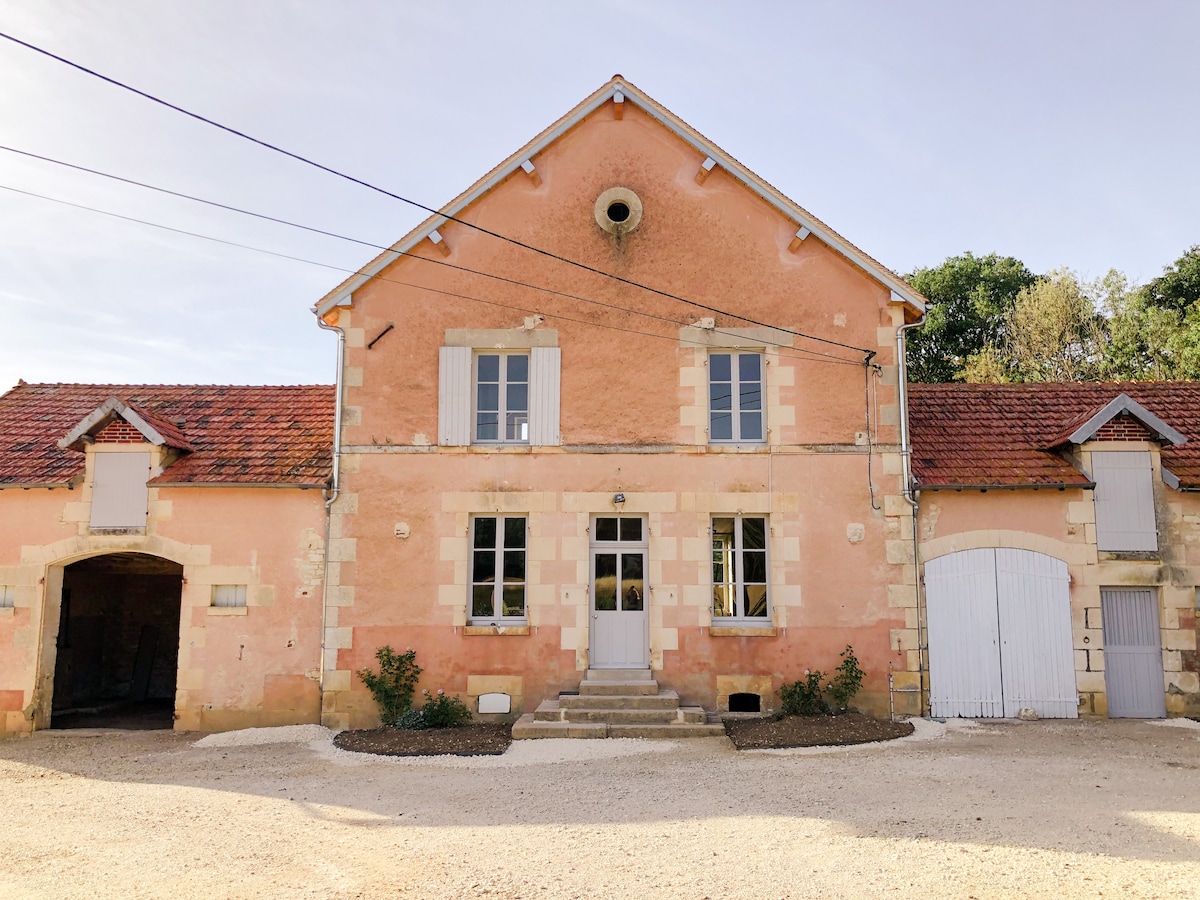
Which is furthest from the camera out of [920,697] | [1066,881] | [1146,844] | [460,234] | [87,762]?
[460,234]

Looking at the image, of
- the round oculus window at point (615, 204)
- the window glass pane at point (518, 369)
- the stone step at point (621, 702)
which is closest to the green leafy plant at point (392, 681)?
the stone step at point (621, 702)

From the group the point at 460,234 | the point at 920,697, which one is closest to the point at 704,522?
the point at 920,697

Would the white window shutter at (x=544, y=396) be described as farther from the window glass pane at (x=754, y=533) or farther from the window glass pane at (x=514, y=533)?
the window glass pane at (x=754, y=533)

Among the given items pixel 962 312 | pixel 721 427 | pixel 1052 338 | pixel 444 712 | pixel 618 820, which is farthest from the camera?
pixel 962 312

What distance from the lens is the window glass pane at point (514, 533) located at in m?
12.2

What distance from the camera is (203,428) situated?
13.3 metres

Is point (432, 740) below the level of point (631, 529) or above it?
below

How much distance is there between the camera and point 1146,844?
6.55m

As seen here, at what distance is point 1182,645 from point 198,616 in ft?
44.0

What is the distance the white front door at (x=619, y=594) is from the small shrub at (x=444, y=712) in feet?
6.00

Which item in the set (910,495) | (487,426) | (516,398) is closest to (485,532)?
(487,426)

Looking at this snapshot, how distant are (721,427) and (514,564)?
136 inches

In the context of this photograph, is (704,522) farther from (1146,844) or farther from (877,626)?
(1146,844)

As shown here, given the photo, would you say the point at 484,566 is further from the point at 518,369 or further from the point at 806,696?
the point at 806,696
